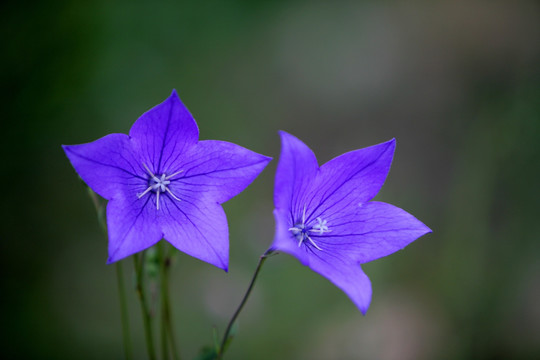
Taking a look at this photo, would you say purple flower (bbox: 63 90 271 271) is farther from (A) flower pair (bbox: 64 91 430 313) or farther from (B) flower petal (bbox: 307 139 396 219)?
(B) flower petal (bbox: 307 139 396 219)

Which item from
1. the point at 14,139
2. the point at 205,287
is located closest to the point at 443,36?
the point at 205,287

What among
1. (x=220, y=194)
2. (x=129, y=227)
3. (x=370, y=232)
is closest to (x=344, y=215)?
(x=370, y=232)

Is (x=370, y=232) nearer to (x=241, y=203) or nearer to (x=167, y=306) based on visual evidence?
(x=167, y=306)

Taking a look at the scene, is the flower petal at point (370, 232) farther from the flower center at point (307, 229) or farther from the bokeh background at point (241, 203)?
the bokeh background at point (241, 203)

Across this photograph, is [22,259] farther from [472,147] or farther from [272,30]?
[472,147]

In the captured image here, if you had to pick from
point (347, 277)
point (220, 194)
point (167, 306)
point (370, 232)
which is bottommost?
point (167, 306)

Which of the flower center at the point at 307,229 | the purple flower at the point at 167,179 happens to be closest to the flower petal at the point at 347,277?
the flower center at the point at 307,229
